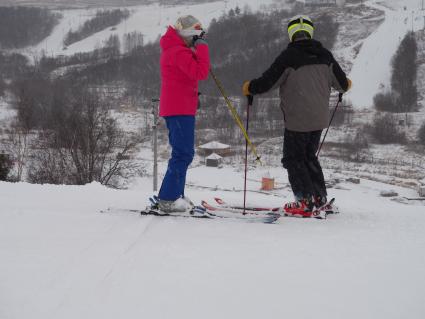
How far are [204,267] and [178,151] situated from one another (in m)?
1.29

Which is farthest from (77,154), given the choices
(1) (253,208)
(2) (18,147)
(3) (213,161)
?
(1) (253,208)

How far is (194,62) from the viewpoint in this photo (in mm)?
2895

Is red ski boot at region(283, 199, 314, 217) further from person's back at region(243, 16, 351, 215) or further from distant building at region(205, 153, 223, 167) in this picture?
distant building at region(205, 153, 223, 167)

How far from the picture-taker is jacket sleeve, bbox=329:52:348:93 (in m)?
3.16

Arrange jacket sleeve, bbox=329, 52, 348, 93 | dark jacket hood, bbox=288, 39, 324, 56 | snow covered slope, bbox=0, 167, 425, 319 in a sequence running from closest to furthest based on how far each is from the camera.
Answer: snow covered slope, bbox=0, 167, 425, 319
dark jacket hood, bbox=288, 39, 324, 56
jacket sleeve, bbox=329, 52, 348, 93

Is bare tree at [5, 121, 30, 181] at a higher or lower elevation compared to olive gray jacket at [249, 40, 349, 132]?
lower

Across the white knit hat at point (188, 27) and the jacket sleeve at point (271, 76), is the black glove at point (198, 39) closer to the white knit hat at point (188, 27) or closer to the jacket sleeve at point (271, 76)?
the white knit hat at point (188, 27)

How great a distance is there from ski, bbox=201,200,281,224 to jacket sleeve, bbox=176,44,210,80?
44.5 inches

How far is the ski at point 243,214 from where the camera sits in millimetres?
3058

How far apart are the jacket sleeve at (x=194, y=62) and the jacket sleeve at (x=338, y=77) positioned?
1.03 meters

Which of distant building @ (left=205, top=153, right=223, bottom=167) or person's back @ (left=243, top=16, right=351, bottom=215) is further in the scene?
distant building @ (left=205, top=153, right=223, bottom=167)

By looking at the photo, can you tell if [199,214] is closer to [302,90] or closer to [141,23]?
[302,90]

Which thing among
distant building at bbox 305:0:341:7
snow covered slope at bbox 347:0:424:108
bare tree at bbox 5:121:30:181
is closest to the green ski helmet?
bare tree at bbox 5:121:30:181

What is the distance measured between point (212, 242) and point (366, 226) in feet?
4.06
